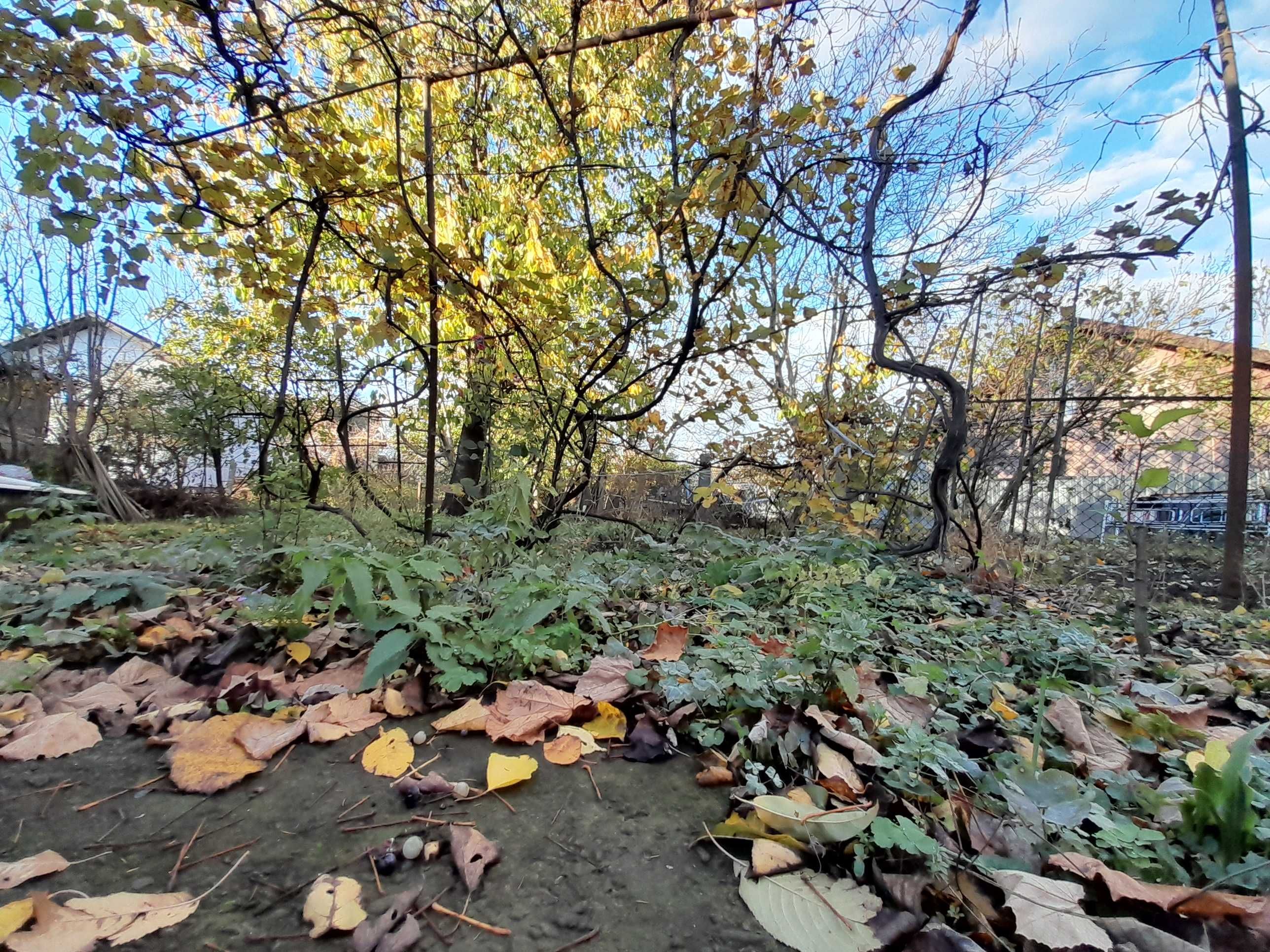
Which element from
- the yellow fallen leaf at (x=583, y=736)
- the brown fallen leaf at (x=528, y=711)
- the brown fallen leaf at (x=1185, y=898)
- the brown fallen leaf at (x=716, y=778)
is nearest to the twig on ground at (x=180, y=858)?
the brown fallen leaf at (x=528, y=711)

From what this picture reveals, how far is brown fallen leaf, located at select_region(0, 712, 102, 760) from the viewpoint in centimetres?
95

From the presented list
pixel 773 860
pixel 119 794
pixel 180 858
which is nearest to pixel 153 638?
pixel 119 794

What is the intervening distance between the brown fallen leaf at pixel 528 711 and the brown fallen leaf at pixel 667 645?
252 millimetres

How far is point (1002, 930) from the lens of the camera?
0.65 m

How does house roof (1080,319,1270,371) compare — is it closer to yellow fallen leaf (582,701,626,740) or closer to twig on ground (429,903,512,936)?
yellow fallen leaf (582,701,626,740)

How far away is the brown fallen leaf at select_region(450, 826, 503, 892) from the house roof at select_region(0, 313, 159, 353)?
25.2ft

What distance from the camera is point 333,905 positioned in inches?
26.3

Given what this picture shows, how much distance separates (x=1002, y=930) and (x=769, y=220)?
2374 millimetres

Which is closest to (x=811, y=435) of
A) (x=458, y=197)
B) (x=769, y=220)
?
(x=769, y=220)

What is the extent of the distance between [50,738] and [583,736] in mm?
993

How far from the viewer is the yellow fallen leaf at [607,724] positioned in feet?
3.50

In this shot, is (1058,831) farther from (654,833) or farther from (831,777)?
(654,833)

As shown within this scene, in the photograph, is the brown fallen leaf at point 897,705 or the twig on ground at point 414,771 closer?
the twig on ground at point 414,771

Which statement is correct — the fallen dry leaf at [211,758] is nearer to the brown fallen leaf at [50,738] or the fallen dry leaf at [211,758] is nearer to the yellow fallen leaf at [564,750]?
the brown fallen leaf at [50,738]
